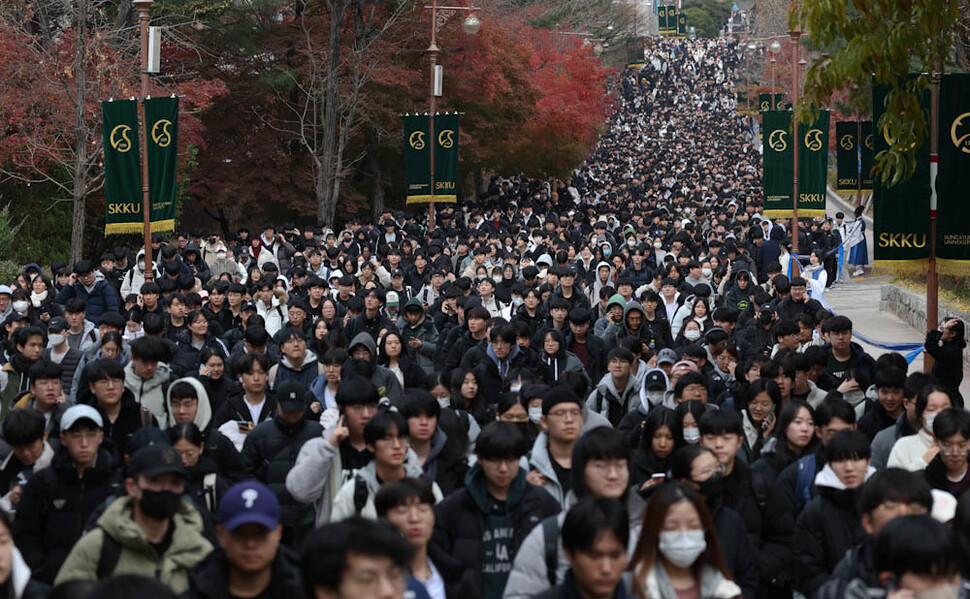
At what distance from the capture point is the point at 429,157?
27203mm

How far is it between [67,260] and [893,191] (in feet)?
70.0

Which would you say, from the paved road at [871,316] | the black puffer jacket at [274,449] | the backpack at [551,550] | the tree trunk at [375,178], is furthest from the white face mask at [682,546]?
the tree trunk at [375,178]

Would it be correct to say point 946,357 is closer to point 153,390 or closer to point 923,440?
point 923,440

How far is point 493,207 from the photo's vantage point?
147 feet

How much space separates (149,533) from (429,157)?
22.1m

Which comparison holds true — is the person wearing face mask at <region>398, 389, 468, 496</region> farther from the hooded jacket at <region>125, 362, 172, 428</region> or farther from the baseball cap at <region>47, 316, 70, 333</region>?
the baseball cap at <region>47, 316, 70, 333</region>

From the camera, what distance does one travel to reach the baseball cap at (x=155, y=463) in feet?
18.2

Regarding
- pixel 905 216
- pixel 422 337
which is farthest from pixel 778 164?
pixel 905 216

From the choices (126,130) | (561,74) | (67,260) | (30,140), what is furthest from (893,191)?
(561,74)

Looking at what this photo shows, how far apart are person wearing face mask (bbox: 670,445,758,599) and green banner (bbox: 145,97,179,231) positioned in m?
12.2

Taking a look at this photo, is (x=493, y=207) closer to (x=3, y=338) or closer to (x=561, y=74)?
(x=561, y=74)

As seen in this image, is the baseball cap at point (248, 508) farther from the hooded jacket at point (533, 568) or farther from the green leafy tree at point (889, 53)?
the green leafy tree at point (889, 53)

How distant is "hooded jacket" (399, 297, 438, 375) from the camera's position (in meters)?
12.8

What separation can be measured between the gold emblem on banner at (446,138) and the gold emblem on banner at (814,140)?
7.40m
